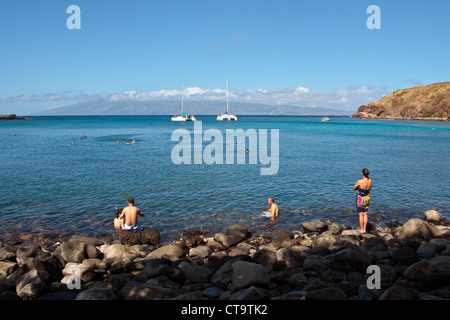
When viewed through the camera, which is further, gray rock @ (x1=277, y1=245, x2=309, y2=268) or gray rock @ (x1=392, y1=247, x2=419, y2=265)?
gray rock @ (x1=277, y1=245, x2=309, y2=268)

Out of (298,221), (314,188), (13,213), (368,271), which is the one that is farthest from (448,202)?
(13,213)

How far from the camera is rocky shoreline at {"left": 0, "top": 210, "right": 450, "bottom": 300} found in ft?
29.8

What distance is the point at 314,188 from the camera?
26875mm

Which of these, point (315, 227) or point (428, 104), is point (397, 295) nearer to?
point (315, 227)

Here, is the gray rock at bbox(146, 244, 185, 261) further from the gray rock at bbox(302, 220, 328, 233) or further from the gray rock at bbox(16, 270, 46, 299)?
the gray rock at bbox(302, 220, 328, 233)

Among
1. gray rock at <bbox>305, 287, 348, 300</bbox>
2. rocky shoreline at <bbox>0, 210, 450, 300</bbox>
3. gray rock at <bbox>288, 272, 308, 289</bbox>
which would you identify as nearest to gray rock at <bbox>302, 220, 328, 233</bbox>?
rocky shoreline at <bbox>0, 210, 450, 300</bbox>

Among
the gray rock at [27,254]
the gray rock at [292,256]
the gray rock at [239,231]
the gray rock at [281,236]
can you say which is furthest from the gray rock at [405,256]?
the gray rock at [27,254]

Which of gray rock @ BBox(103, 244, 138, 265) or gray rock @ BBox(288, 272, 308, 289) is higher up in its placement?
gray rock @ BBox(288, 272, 308, 289)

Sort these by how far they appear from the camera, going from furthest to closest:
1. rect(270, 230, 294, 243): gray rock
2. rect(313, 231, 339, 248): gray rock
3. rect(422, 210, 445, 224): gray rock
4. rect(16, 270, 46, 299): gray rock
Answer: rect(422, 210, 445, 224): gray rock, rect(270, 230, 294, 243): gray rock, rect(313, 231, 339, 248): gray rock, rect(16, 270, 46, 299): gray rock

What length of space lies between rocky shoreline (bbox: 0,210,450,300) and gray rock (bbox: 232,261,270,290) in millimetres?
26

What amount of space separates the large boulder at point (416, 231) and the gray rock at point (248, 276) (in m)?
8.29

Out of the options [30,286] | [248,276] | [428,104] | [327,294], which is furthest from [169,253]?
[428,104]

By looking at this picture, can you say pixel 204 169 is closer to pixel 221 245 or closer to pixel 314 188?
pixel 314 188
